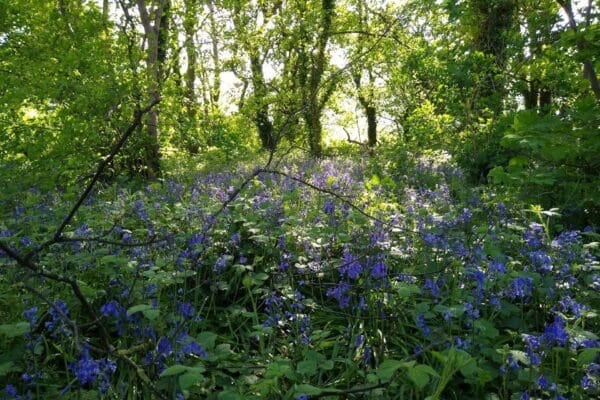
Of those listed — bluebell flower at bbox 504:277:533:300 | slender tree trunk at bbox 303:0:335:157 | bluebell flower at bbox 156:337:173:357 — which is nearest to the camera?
bluebell flower at bbox 156:337:173:357

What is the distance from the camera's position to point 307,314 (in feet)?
9.31

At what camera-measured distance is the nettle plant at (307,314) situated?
6.42 feet

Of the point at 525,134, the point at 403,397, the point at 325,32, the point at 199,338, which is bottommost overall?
the point at 403,397

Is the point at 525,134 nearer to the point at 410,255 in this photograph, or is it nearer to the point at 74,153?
the point at 410,255

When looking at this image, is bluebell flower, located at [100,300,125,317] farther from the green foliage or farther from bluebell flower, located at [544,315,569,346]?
the green foliage

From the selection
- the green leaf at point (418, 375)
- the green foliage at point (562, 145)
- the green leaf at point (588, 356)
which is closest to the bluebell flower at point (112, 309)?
the green leaf at point (418, 375)

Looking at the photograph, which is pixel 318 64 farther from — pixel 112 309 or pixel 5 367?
pixel 5 367

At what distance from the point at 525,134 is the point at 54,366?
120 inches

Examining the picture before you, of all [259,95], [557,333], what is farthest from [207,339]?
[259,95]

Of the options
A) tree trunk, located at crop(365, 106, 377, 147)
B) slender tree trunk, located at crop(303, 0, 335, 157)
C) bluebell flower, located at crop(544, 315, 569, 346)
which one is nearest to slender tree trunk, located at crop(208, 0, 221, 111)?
slender tree trunk, located at crop(303, 0, 335, 157)

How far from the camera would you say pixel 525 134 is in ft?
9.54

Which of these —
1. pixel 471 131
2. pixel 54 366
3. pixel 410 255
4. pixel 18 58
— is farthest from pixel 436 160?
pixel 54 366

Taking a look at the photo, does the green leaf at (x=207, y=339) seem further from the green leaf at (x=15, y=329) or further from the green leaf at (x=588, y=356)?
the green leaf at (x=588, y=356)

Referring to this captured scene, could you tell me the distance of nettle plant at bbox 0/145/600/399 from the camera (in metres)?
1.96
